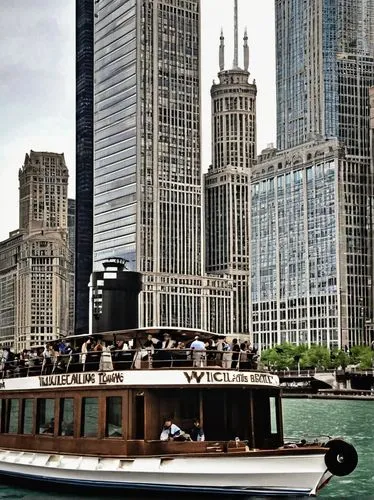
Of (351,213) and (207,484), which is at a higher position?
(351,213)

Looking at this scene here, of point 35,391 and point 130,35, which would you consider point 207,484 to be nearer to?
point 35,391

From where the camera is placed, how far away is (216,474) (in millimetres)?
26000

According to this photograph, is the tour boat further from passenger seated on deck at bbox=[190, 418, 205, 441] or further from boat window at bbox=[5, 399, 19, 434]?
boat window at bbox=[5, 399, 19, 434]

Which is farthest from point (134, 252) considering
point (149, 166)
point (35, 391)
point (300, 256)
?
point (35, 391)

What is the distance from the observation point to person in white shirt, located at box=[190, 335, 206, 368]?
27.1 metres

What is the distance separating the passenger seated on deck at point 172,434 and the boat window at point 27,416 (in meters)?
5.93

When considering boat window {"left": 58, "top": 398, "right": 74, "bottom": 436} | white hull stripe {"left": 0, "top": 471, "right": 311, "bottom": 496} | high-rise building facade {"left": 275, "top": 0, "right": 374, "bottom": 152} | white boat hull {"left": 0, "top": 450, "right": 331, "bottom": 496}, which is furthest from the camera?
high-rise building facade {"left": 275, "top": 0, "right": 374, "bottom": 152}

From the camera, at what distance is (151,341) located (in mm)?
28172

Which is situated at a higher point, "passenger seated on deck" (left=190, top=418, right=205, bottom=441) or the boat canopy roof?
the boat canopy roof

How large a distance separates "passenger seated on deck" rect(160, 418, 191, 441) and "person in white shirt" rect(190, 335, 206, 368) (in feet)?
5.39

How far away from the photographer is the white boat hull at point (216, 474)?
25.6 metres

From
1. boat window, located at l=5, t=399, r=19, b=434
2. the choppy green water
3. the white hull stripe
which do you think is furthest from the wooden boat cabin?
the choppy green water

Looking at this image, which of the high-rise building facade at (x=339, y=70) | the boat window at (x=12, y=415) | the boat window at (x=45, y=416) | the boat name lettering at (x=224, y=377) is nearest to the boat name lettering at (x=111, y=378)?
the boat name lettering at (x=224, y=377)

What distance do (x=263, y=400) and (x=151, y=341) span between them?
337 centimetres
